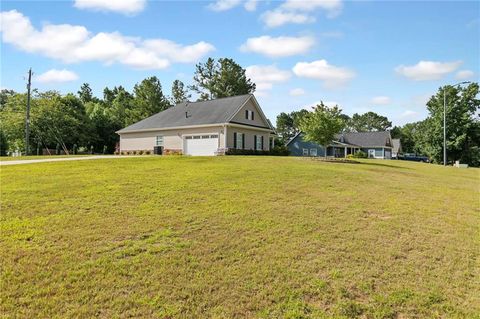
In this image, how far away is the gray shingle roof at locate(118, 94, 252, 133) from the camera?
96.4 ft

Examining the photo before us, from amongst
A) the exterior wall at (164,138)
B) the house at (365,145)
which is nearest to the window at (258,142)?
the exterior wall at (164,138)

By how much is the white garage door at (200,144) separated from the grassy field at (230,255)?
19.2 meters

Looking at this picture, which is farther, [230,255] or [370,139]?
[370,139]

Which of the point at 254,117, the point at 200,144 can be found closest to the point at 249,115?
the point at 254,117

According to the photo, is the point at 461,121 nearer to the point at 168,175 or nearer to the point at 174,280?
the point at 168,175

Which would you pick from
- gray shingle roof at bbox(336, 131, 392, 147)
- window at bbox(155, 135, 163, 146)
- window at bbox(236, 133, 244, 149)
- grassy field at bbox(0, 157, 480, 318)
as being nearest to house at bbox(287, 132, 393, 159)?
gray shingle roof at bbox(336, 131, 392, 147)

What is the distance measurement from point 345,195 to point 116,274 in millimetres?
6837

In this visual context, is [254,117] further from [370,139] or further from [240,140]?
[370,139]

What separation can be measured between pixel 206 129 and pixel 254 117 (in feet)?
17.1

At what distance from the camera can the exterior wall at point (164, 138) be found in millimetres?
28750

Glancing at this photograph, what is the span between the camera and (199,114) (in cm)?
3131

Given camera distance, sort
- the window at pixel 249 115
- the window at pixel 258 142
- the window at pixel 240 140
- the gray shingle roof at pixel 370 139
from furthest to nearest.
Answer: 1. the gray shingle roof at pixel 370 139
2. the window at pixel 258 142
3. the window at pixel 249 115
4. the window at pixel 240 140

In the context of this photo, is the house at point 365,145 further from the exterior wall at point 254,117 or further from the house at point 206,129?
the house at point 206,129

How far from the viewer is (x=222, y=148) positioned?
27.8 metres
